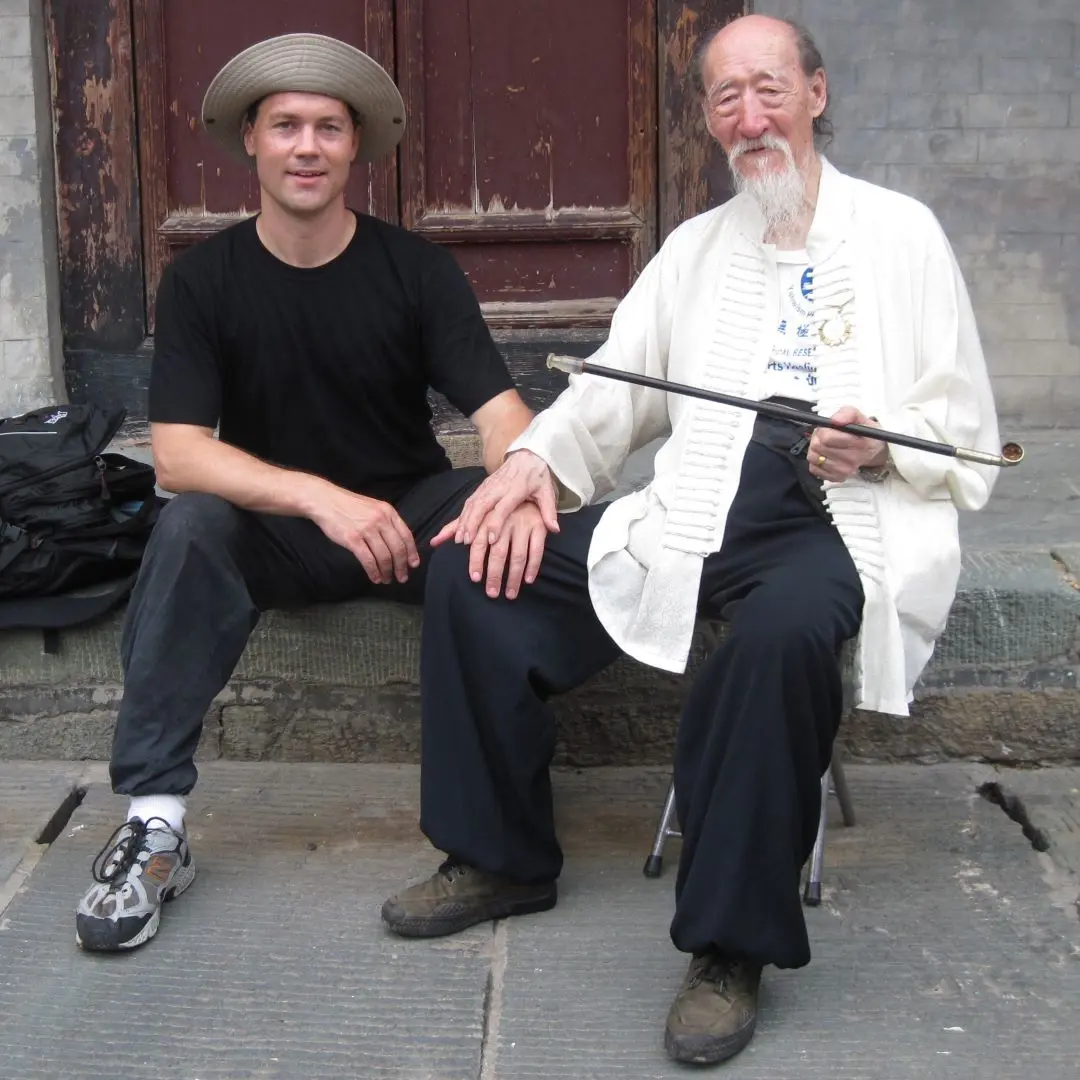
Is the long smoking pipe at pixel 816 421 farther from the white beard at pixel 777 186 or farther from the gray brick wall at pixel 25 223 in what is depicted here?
the gray brick wall at pixel 25 223

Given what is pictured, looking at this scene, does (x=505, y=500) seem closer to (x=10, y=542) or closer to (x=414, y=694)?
(x=414, y=694)

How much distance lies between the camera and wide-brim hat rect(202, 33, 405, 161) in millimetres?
3199

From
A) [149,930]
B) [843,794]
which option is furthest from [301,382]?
[843,794]

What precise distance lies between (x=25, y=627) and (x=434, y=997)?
1377 mm

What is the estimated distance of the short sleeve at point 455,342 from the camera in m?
3.28

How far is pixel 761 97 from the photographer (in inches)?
116

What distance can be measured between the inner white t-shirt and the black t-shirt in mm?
608

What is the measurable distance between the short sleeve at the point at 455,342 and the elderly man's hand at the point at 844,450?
0.79 meters

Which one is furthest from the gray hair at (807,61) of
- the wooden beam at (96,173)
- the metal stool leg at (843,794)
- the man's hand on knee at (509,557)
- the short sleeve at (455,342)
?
the wooden beam at (96,173)

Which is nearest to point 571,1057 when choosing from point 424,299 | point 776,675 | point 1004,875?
point 776,675

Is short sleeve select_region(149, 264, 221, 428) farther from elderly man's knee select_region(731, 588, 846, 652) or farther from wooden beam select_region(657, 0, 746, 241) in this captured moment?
wooden beam select_region(657, 0, 746, 241)

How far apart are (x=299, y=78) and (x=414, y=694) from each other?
4.31ft

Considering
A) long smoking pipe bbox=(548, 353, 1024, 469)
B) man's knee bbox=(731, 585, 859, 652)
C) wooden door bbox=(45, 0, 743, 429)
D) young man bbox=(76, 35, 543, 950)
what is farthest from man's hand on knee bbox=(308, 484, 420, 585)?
wooden door bbox=(45, 0, 743, 429)

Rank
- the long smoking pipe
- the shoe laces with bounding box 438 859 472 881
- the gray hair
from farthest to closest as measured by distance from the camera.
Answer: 1. the gray hair
2. the shoe laces with bounding box 438 859 472 881
3. the long smoking pipe
